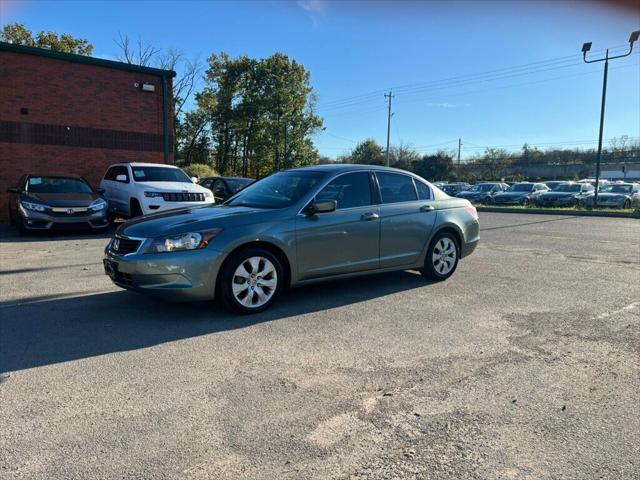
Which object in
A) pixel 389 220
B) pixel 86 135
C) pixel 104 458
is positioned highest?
pixel 86 135

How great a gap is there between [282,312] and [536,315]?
278cm

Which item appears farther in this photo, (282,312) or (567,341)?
(282,312)

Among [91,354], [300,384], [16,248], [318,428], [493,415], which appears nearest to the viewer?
[318,428]

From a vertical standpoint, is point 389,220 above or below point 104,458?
above

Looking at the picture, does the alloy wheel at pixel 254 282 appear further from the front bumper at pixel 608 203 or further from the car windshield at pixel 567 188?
the car windshield at pixel 567 188

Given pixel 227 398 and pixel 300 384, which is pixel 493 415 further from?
pixel 227 398

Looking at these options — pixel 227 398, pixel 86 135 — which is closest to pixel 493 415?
pixel 227 398

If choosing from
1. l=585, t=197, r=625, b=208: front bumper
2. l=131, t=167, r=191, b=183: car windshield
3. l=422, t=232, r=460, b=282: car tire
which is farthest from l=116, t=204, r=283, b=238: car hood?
l=585, t=197, r=625, b=208: front bumper

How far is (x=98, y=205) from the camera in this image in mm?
11344

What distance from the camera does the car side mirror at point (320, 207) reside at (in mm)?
5285

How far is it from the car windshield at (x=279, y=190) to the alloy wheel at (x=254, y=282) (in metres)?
0.77

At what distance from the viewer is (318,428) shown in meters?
2.87

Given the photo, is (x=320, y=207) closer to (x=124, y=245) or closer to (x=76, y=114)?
(x=124, y=245)

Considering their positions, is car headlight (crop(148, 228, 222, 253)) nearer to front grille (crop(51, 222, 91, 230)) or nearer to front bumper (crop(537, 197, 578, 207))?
front grille (crop(51, 222, 91, 230))
